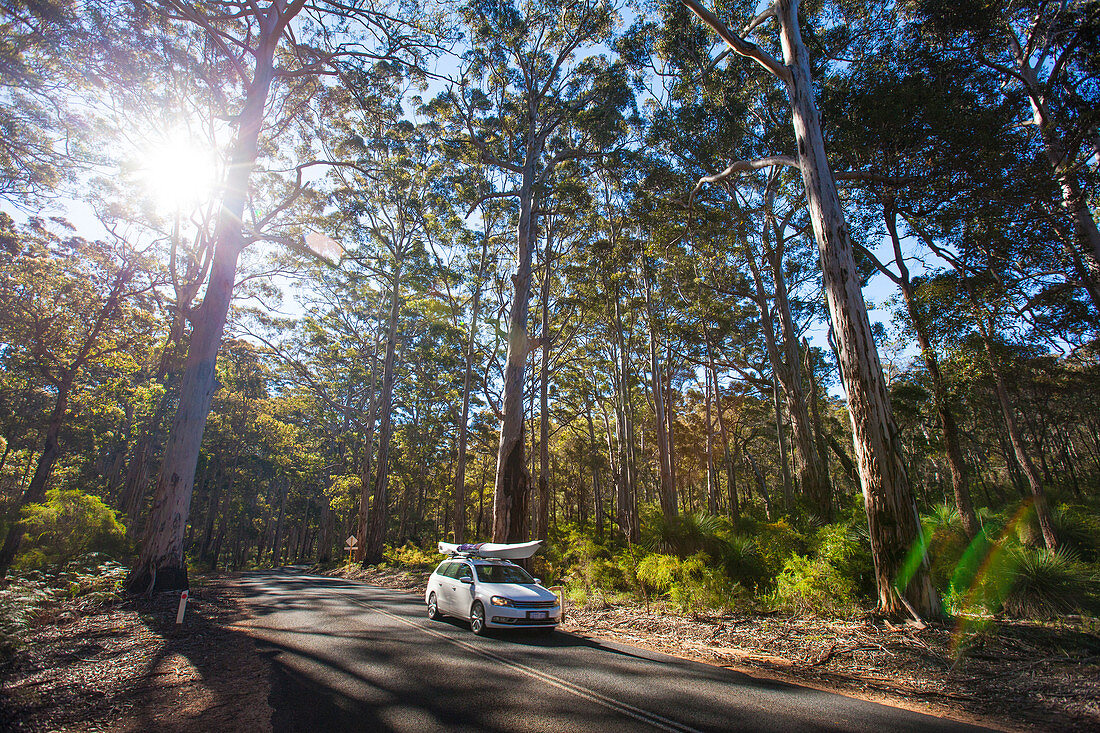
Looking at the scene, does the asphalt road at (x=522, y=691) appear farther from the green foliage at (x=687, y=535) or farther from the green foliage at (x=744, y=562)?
the green foliage at (x=687, y=535)

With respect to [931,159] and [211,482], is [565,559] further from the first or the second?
[211,482]

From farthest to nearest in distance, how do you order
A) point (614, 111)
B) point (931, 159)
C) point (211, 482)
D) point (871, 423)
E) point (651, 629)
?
1. point (211, 482)
2. point (614, 111)
3. point (931, 159)
4. point (651, 629)
5. point (871, 423)

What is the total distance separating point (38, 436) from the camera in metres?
29.4

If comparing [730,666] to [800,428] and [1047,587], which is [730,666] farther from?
[800,428]

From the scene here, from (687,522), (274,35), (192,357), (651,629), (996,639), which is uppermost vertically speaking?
(274,35)

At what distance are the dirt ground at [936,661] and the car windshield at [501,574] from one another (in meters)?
2.30

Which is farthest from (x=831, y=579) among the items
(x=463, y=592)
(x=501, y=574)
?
(x=463, y=592)

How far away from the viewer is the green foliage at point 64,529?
44.4ft

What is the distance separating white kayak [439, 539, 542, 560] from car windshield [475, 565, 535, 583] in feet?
0.93

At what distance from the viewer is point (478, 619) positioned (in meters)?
8.22

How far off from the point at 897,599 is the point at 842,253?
5593mm

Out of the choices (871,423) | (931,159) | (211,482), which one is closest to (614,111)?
(931,159)

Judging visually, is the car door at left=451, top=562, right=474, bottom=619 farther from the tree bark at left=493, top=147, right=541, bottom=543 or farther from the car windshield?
the tree bark at left=493, top=147, right=541, bottom=543

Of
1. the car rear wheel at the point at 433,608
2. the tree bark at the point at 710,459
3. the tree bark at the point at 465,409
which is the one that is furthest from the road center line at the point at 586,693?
the tree bark at the point at 710,459
